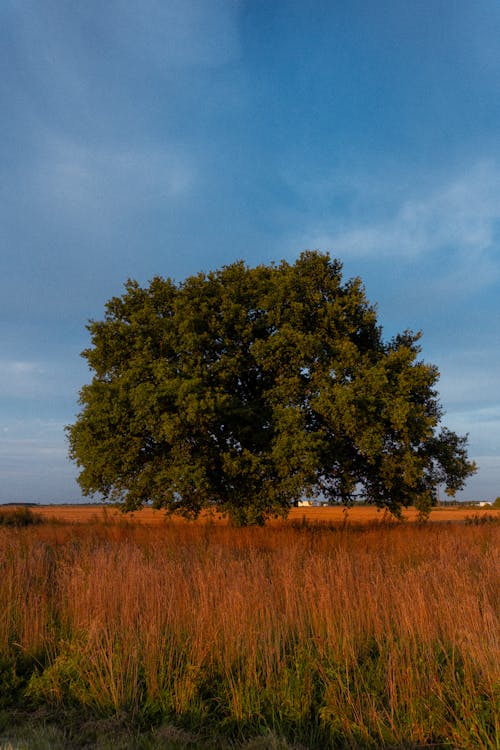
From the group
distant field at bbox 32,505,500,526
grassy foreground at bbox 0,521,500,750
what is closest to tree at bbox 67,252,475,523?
distant field at bbox 32,505,500,526

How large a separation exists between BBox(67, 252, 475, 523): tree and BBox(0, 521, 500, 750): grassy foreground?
26.4 ft

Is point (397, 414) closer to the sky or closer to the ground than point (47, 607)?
closer to the sky

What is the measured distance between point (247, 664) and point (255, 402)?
12.8 m

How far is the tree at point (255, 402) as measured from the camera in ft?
54.2

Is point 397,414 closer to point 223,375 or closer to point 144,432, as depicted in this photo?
point 223,375

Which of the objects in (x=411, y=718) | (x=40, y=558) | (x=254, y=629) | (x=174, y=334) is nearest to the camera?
(x=411, y=718)

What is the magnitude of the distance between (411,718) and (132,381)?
45.0ft

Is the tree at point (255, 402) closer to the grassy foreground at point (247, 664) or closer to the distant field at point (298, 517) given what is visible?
the distant field at point (298, 517)

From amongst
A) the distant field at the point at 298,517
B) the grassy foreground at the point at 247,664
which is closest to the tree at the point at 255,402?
the distant field at the point at 298,517

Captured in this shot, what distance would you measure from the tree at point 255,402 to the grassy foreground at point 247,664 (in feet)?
26.4

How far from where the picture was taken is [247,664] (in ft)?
19.3

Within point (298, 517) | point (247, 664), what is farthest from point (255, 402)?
point (298, 517)

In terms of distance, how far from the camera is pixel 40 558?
10281 millimetres

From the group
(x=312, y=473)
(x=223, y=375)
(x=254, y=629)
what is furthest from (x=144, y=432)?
(x=254, y=629)
